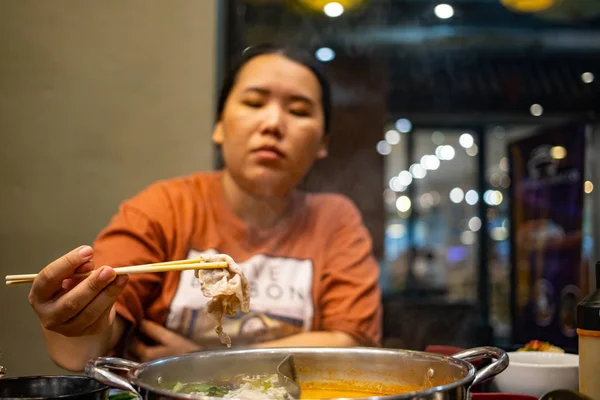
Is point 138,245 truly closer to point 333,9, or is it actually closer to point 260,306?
point 260,306

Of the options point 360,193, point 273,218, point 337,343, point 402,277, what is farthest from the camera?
point 402,277

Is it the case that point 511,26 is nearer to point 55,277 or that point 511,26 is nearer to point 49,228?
point 49,228

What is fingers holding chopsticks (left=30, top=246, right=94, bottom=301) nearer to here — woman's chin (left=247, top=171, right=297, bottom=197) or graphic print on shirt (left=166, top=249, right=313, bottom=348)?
graphic print on shirt (left=166, top=249, right=313, bottom=348)

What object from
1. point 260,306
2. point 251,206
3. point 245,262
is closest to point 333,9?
point 251,206

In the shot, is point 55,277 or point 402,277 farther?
point 402,277

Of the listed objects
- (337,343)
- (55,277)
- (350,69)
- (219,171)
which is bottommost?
(337,343)

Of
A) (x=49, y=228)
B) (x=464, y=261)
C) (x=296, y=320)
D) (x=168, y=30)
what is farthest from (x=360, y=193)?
(x=464, y=261)

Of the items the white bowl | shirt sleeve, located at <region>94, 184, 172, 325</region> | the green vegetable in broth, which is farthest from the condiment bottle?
shirt sleeve, located at <region>94, 184, 172, 325</region>

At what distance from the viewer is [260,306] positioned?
211 cm

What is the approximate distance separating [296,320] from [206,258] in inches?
41.7

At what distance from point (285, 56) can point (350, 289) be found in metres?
0.97

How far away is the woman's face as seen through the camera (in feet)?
7.25

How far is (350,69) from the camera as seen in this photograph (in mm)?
2842

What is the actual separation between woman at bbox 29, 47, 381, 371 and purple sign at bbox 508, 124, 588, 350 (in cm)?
181
